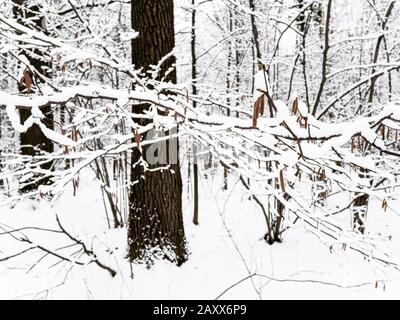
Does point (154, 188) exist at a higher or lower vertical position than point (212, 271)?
higher

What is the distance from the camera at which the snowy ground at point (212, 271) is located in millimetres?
3988

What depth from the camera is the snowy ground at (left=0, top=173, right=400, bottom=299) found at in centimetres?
399

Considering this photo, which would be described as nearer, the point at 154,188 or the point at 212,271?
the point at 154,188

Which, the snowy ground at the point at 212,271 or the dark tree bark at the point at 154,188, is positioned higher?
the dark tree bark at the point at 154,188

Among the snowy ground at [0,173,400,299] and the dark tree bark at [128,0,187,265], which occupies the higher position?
the dark tree bark at [128,0,187,265]

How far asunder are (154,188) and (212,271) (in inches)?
47.3

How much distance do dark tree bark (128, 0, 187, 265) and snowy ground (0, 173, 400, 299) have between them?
9.4 inches

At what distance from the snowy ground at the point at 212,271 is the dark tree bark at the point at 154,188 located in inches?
9.4

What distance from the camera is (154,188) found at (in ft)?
14.1

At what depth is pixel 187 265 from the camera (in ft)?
15.1

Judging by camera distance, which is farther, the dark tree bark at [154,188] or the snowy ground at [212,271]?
the dark tree bark at [154,188]
